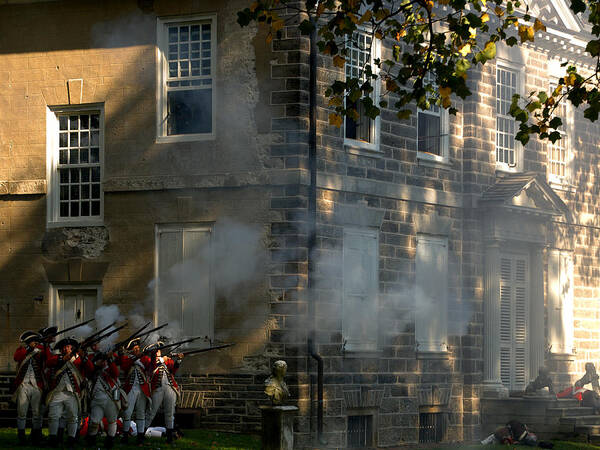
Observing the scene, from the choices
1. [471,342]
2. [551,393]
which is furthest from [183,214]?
[551,393]

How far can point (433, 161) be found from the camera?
82.8 feet

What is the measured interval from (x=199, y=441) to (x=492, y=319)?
836 cm

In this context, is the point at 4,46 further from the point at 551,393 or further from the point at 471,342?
the point at 551,393

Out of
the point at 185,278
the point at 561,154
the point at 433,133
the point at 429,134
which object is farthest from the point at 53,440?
the point at 561,154

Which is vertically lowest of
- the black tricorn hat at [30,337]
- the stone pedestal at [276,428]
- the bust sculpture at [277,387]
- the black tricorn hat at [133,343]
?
the stone pedestal at [276,428]

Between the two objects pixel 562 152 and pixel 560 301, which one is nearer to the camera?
pixel 560 301

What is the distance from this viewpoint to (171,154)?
2272cm

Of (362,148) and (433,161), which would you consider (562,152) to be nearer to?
(433,161)

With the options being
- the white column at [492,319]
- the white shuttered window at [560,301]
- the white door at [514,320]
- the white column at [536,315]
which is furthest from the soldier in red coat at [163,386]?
the white shuttered window at [560,301]

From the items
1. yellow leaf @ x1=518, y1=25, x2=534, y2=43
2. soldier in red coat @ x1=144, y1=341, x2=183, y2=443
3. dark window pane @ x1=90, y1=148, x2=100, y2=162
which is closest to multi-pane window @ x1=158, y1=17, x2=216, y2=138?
dark window pane @ x1=90, y1=148, x2=100, y2=162

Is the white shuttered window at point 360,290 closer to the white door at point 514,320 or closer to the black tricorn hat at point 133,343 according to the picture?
the black tricorn hat at point 133,343

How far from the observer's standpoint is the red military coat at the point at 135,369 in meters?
19.8

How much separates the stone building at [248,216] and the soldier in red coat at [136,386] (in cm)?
215

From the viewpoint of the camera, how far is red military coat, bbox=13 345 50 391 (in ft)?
64.6
